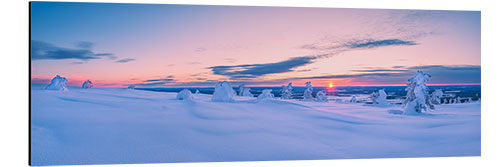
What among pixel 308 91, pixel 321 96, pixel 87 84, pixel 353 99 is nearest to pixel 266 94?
pixel 308 91

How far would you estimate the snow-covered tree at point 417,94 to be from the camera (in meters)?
7.37

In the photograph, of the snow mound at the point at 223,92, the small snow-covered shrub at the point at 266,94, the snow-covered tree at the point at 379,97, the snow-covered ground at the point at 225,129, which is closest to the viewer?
the snow-covered ground at the point at 225,129

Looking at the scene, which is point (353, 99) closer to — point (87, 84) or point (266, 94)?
point (266, 94)

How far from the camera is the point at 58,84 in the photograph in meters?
6.64

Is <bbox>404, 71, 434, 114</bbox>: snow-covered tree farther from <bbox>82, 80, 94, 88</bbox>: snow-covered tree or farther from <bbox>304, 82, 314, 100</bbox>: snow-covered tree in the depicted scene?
<bbox>82, 80, 94, 88</bbox>: snow-covered tree

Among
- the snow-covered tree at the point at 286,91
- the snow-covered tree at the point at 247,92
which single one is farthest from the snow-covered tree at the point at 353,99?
the snow-covered tree at the point at 247,92

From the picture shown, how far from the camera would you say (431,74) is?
7.50 m

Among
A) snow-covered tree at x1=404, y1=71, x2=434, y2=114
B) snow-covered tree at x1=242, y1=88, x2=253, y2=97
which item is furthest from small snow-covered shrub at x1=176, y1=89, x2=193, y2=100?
snow-covered tree at x1=404, y1=71, x2=434, y2=114

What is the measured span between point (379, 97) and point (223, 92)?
10.3 feet

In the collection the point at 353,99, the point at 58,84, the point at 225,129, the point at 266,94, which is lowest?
the point at 225,129

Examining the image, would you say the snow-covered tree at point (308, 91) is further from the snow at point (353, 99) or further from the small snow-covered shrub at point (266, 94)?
the snow at point (353, 99)

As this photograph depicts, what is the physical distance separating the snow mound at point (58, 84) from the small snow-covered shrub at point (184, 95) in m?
2.03

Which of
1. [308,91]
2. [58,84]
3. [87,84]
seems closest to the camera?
[58,84]
